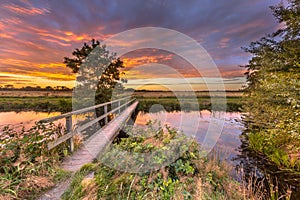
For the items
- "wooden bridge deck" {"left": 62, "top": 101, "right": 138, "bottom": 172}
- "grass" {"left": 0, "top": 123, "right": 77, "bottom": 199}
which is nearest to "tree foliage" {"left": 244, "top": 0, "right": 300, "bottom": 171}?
"wooden bridge deck" {"left": 62, "top": 101, "right": 138, "bottom": 172}

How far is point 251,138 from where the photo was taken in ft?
25.4

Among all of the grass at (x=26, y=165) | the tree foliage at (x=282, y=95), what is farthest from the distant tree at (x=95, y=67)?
the tree foliage at (x=282, y=95)

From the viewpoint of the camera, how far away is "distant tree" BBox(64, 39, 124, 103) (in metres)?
12.6

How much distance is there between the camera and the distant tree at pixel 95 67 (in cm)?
1255

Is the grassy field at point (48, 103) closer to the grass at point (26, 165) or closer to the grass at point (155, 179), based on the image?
the grass at point (155, 179)

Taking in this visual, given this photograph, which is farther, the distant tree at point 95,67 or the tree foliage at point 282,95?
the distant tree at point 95,67

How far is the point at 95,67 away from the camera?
1286 centimetres

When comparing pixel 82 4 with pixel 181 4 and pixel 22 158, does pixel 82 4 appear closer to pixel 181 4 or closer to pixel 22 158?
pixel 181 4

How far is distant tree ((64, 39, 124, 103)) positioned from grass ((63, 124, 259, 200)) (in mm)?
10330

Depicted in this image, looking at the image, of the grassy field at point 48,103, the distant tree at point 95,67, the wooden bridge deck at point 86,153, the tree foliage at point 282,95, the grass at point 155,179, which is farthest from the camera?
the grassy field at point 48,103

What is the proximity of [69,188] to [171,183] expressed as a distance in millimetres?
1693

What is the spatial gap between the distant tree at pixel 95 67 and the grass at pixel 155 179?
10330 mm

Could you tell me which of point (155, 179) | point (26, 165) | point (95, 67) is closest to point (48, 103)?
point (95, 67)

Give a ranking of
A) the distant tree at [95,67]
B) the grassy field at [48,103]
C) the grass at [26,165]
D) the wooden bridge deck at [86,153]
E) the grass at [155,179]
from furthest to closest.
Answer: the grassy field at [48,103], the distant tree at [95,67], the wooden bridge deck at [86,153], the grass at [155,179], the grass at [26,165]
